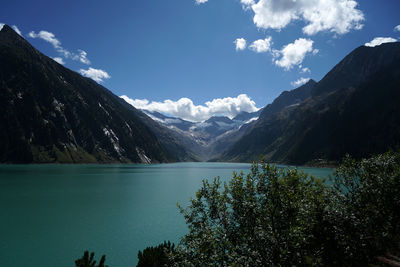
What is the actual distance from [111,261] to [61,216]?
28607 mm

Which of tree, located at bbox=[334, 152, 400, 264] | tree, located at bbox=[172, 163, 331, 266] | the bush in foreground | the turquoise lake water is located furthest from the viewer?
the turquoise lake water

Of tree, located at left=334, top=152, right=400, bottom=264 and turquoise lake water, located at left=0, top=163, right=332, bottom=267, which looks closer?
tree, located at left=334, top=152, right=400, bottom=264

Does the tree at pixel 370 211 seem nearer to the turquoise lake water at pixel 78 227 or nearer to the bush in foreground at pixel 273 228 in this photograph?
the bush in foreground at pixel 273 228

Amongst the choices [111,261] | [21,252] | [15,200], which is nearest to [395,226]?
[111,261]

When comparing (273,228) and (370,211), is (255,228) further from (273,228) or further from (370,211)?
(370,211)

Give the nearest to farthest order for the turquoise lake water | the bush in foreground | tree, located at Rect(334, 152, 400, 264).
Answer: the bush in foreground, tree, located at Rect(334, 152, 400, 264), the turquoise lake water

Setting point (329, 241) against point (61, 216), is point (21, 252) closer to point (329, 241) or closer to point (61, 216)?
point (61, 216)

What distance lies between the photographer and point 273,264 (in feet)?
50.8

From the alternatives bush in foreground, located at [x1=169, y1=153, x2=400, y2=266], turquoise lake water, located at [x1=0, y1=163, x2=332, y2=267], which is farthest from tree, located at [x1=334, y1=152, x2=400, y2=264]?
turquoise lake water, located at [x1=0, y1=163, x2=332, y2=267]

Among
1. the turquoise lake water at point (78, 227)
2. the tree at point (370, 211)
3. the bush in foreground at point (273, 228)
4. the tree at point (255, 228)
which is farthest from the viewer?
the turquoise lake water at point (78, 227)

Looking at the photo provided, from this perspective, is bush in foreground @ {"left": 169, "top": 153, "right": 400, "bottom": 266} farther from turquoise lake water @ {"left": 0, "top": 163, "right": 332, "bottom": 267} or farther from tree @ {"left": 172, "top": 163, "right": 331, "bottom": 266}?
turquoise lake water @ {"left": 0, "top": 163, "right": 332, "bottom": 267}

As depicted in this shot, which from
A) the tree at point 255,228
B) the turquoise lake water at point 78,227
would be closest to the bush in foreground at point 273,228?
the tree at point 255,228

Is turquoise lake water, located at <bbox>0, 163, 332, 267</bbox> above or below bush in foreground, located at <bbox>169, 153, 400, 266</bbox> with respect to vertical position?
below

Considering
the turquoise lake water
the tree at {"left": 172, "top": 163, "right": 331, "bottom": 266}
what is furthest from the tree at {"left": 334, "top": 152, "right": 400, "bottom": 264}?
the turquoise lake water
